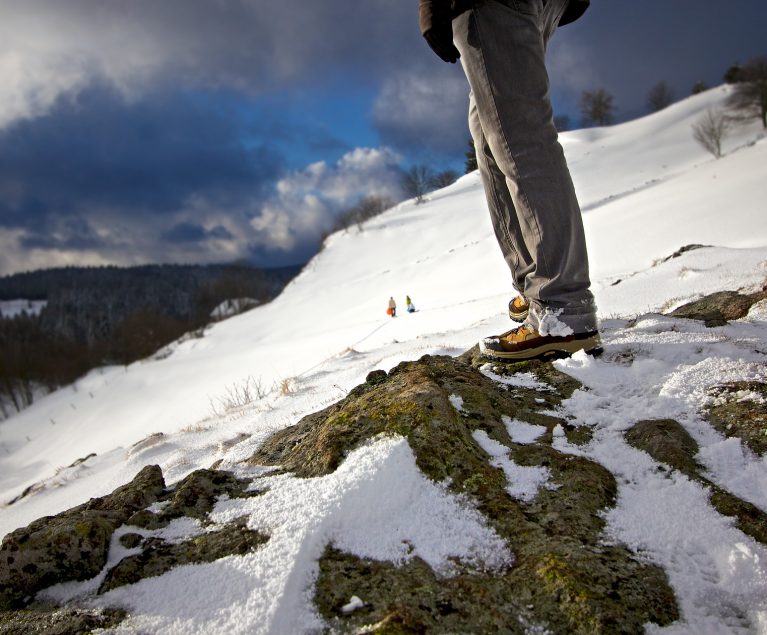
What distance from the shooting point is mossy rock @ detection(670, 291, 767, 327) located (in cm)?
248

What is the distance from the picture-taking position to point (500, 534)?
102cm

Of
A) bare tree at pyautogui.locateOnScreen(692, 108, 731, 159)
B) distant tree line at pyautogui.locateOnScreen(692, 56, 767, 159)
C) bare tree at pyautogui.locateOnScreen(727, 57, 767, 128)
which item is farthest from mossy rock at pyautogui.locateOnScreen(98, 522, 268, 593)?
bare tree at pyautogui.locateOnScreen(727, 57, 767, 128)

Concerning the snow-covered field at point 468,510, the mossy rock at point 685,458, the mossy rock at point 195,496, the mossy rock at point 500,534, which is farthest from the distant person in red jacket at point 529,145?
the mossy rock at point 195,496

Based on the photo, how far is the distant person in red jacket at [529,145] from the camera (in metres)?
1.87

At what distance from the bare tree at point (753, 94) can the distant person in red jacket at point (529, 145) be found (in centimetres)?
4692

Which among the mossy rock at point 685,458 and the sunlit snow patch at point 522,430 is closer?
the mossy rock at point 685,458

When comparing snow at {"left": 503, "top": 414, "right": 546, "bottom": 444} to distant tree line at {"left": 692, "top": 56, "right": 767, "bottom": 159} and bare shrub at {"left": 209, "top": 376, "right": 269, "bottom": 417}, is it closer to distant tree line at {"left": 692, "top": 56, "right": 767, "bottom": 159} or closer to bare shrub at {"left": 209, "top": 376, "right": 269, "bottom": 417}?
bare shrub at {"left": 209, "top": 376, "right": 269, "bottom": 417}

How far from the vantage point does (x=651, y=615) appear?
2.68ft

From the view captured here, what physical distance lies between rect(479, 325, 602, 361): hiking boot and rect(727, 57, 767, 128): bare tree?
4707 cm

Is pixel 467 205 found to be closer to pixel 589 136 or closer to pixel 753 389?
pixel 589 136

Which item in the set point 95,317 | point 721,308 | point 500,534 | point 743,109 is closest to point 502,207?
point 721,308

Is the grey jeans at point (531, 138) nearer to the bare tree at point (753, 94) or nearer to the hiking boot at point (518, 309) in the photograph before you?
the hiking boot at point (518, 309)

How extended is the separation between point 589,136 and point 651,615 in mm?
55823

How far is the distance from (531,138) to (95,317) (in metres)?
112
